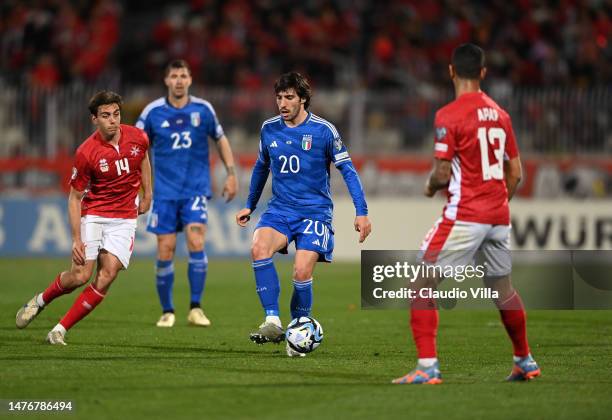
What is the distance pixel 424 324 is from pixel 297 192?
2.44 metres

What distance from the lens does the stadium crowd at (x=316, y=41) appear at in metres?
24.2

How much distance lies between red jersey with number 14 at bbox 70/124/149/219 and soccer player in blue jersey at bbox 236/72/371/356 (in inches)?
47.5

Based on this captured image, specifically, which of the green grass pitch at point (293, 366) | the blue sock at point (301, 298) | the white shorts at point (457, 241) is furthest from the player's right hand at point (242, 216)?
the white shorts at point (457, 241)

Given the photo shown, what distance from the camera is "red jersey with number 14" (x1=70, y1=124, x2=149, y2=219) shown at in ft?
33.5

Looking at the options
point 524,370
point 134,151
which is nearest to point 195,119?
point 134,151

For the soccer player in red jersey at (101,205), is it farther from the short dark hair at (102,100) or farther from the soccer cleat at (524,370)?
the soccer cleat at (524,370)

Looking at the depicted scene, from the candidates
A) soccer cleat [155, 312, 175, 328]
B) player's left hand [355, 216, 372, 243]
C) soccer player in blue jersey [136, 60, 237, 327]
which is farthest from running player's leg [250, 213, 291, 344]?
soccer player in blue jersey [136, 60, 237, 327]

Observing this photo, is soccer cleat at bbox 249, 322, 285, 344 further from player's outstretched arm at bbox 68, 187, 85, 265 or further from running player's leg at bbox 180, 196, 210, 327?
running player's leg at bbox 180, 196, 210, 327

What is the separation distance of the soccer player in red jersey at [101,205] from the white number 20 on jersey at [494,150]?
3.72m

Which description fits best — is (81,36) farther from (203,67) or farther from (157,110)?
(157,110)

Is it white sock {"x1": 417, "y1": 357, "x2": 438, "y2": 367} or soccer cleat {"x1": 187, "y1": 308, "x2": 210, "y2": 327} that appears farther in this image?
soccer cleat {"x1": 187, "y1": 308, "x2": 210, "y2": 327}

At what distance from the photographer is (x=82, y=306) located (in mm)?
10148

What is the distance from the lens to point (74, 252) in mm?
10070

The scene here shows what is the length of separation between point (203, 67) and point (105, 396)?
1775cm
